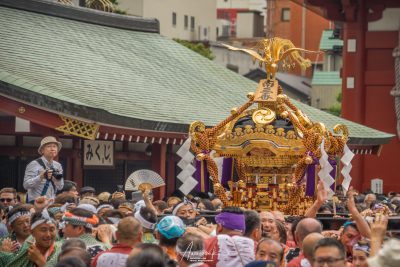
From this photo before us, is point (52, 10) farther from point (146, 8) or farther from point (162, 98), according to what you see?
point (146, 8)

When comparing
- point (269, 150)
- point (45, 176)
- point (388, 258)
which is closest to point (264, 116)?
point (269, 150)

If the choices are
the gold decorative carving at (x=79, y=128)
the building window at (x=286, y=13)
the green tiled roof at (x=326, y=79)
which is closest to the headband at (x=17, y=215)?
the gold decorative carving at (x=79, y=128)

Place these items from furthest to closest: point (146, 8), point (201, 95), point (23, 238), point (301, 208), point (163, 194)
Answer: point (146, 8) → point (201, 95) → point (163, 194) → point (301, 208) → point (23, 238)

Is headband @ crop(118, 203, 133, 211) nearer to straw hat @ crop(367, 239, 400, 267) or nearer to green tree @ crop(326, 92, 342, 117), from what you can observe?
straw hat @ crop(367, 239, 400, 267)

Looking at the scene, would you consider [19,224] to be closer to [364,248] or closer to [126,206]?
[126,206]

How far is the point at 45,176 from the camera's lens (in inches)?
737

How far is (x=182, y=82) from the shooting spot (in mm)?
30031

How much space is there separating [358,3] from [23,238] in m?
21.3

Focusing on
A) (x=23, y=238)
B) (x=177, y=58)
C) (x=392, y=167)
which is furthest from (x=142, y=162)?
(x=23, y=238)

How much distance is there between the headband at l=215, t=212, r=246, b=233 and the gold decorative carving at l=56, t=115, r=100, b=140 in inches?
393

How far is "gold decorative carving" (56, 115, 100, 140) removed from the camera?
22656 mm

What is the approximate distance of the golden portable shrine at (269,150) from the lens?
17.9 meters

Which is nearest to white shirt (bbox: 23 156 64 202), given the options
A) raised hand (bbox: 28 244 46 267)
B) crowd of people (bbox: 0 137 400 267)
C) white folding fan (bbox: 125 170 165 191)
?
white folding fan (bbox: 125 170 165 191)

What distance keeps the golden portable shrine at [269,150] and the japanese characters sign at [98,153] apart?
269 inches
